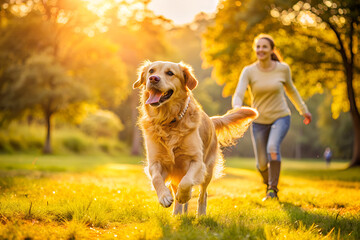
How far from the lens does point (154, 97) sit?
4270 mm

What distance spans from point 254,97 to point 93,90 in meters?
19.6

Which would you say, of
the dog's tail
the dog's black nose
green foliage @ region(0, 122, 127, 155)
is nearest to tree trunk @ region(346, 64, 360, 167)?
the dog's tail

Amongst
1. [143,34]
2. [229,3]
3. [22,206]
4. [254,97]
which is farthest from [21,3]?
[22,206]

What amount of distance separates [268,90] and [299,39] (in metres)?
12.8

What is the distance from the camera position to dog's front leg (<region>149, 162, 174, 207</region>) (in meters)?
3.73

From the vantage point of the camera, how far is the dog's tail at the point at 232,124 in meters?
5.64

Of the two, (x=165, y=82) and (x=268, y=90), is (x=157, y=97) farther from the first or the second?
(x=268, y=90)

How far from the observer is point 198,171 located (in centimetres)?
418

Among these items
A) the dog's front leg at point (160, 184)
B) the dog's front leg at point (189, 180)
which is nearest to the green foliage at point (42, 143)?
the dog's front leg at point (160, 184)

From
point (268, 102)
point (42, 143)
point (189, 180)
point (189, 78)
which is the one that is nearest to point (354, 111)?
point (268, 102)

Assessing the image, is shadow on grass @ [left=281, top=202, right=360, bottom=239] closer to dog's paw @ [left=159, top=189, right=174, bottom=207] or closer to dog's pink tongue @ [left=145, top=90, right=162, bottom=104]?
dog's paw @ [left=159, top=189, right=174, bottom=207]

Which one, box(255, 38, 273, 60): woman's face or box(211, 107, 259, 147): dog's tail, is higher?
box(255, 38, 273, 60): woman's face

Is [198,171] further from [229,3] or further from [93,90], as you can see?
[93,90]

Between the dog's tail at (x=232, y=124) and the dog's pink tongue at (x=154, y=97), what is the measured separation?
151 centimetres
